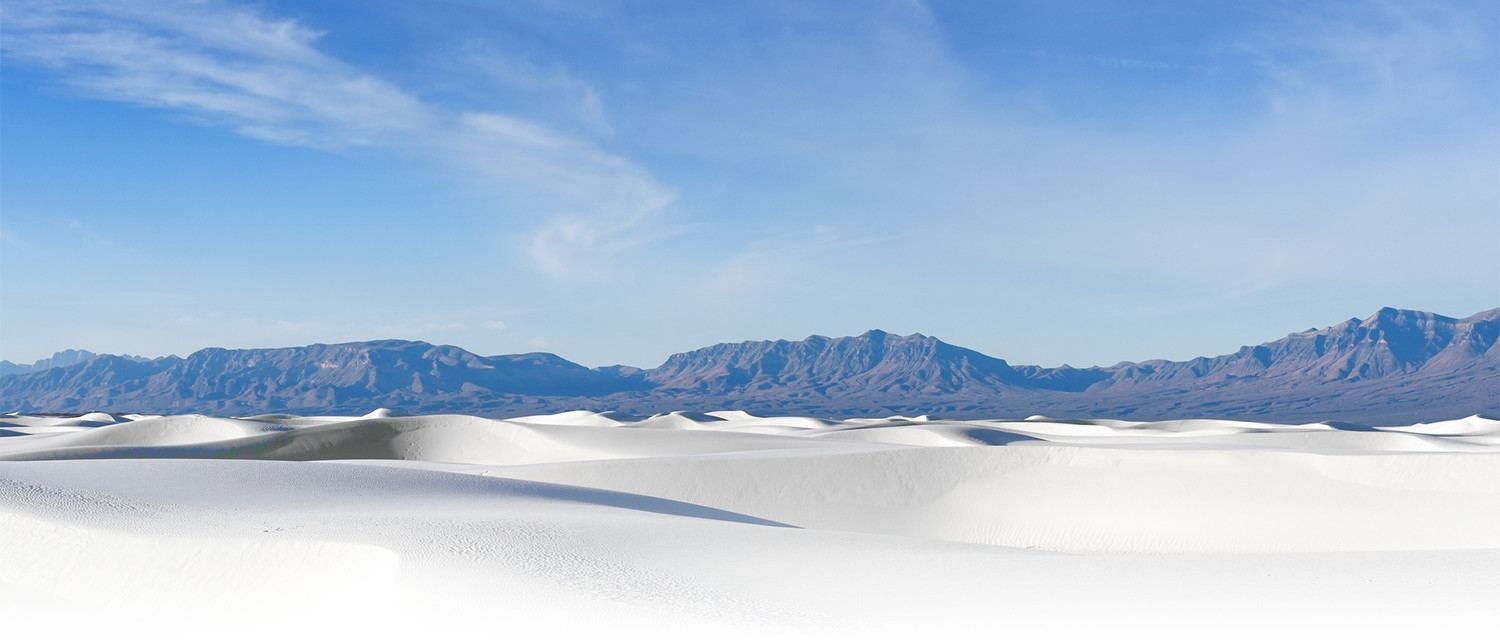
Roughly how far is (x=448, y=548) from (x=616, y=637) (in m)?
3.28

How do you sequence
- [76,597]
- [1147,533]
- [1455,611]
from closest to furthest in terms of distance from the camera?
[1455,611] < [76,597] < [1147,533]

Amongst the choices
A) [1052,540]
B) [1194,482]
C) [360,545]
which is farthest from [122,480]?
[1194,482]

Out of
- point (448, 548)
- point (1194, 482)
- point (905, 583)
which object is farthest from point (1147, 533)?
point (448, 548)

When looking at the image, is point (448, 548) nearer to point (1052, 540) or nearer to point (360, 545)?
point (360, 545)

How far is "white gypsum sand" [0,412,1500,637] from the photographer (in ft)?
25.1

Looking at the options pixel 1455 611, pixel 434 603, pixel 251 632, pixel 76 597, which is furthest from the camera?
pixel 76 597

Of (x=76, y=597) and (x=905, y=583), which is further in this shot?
(x=76, y=597)

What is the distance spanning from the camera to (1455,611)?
6.90 m

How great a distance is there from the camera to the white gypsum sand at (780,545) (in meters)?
7.66

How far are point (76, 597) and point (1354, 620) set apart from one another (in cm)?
1174

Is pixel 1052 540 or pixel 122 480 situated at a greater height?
pixel 122 480

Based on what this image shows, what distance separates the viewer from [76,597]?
11.1 metres

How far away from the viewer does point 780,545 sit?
10.6 m

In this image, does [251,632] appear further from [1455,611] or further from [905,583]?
[1455,611]
